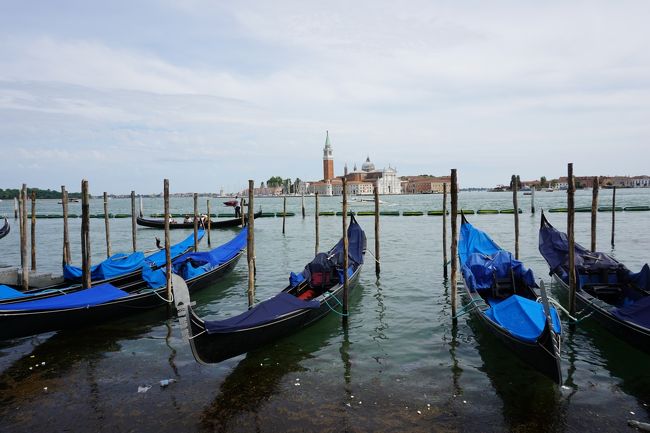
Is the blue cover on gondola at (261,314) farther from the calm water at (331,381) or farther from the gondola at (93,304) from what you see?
the gondola at (93,304)

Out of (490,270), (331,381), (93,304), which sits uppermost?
(490,270)

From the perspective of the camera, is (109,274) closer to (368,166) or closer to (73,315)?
(73,315)

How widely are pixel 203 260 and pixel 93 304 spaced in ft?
11.4

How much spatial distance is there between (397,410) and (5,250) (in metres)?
19.3

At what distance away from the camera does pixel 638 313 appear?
17.6 ft

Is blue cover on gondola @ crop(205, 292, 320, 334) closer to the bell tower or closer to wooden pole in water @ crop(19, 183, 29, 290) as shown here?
wooden pole in water @ crop(19, 183, 29, 290)

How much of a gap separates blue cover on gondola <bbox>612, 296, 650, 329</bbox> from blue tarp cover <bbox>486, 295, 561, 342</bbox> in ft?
3.19

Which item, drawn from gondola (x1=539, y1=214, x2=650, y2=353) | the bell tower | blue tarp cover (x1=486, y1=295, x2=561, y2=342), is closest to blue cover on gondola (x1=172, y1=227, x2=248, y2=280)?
blue tarp cover (x1=486, y1=295, x2=561, y2=342)

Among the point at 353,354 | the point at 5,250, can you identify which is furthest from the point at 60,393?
the point at 5,250

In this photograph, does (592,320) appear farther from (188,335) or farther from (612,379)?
(188,335)

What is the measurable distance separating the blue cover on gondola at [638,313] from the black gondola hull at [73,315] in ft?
21.8

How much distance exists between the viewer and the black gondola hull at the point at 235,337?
478cm

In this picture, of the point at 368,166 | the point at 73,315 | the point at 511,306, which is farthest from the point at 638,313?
the point at 368,166

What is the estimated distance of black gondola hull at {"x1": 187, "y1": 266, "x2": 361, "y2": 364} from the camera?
4.78 m
